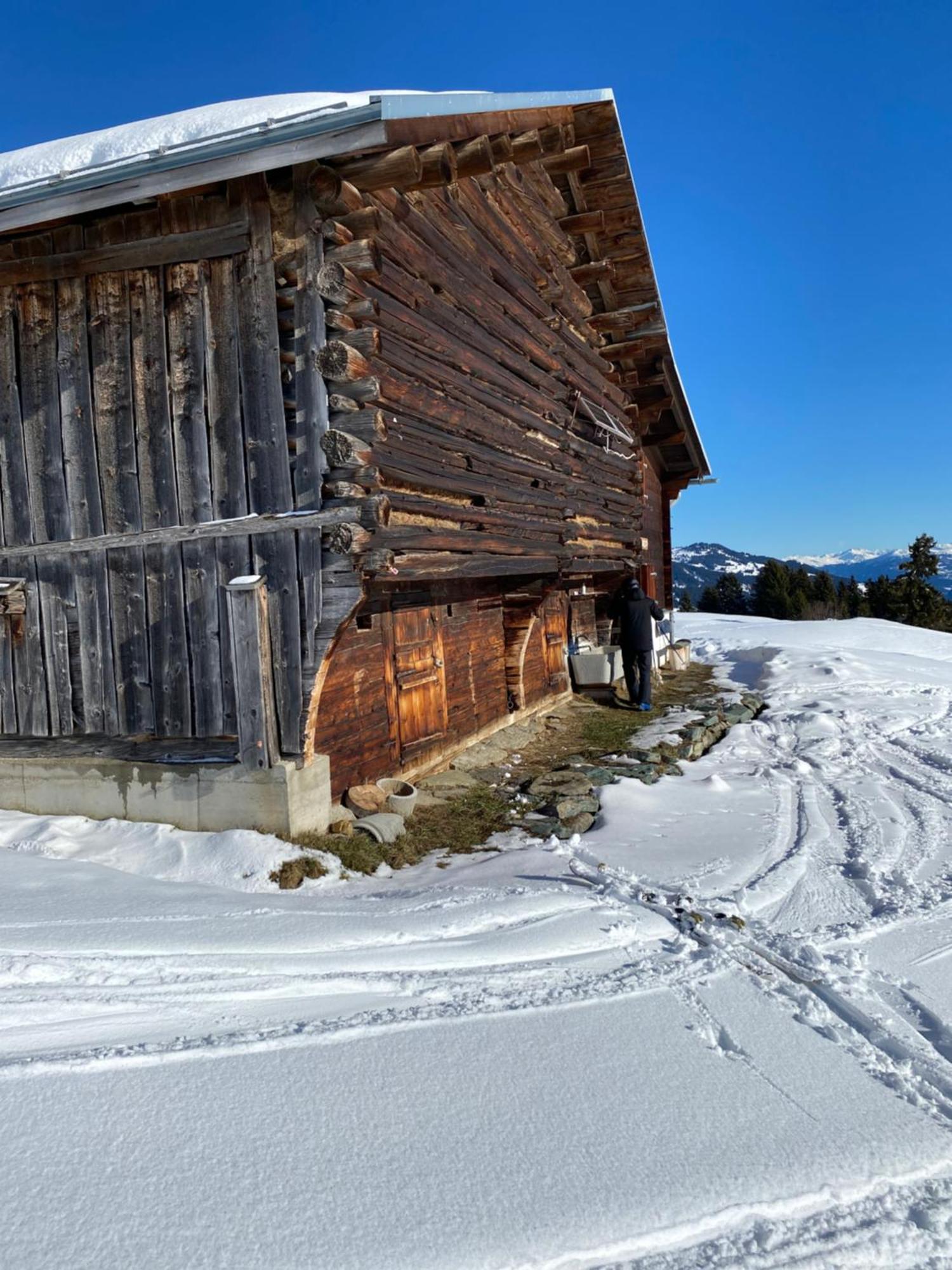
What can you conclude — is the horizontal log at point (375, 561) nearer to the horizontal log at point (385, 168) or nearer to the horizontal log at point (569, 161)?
the horizontal log at point (385, 168)

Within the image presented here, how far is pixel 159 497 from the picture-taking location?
605 cm

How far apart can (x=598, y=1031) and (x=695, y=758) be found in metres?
6.40

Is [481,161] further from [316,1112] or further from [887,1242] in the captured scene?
[887,1242]

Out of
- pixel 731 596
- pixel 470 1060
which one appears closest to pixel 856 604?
pixel 731 596

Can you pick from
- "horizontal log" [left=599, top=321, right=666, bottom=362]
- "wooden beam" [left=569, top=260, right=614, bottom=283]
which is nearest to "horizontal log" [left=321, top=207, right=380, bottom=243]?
"wooden beam" [left=569, top=260, right=614, bottom=283]

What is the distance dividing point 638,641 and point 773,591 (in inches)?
1734

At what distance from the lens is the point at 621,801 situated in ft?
22.9

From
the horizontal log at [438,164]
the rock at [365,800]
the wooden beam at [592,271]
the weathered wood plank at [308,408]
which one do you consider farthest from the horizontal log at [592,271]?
the rock at [365,800]

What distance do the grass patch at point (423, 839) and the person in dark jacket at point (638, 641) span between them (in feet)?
18.8

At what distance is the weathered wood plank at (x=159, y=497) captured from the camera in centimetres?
600

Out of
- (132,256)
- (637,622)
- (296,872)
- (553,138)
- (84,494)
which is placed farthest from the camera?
(637,622)

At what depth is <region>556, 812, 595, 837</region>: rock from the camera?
6422mm

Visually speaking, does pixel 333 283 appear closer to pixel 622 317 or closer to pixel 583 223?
pixel 583 223

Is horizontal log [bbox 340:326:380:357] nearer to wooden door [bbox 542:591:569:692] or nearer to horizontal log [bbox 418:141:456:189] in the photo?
horizontal log [bbox 418:141:456:189]
